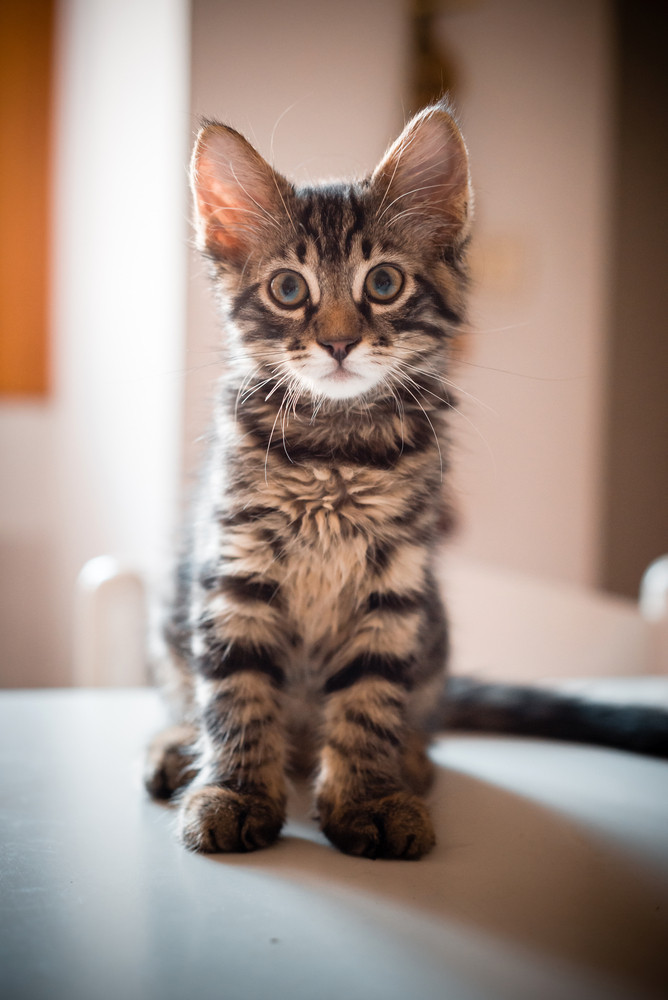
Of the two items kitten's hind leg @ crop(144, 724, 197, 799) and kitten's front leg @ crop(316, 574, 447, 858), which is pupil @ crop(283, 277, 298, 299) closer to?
kitten's front leg @ crop(316, 574, 447, 858)

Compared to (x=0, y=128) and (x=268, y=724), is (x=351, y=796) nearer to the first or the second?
(x=268, y=724)

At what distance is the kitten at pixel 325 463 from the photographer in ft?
2.95

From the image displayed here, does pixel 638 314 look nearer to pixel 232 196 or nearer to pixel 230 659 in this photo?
pixel 232 196

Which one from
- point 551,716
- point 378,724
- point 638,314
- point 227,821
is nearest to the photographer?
point 227,821

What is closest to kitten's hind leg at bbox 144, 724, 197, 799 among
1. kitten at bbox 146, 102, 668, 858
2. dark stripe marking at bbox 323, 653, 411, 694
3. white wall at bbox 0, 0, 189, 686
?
kitten at bbox 146, 102, 668, 858

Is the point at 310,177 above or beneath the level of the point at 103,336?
above

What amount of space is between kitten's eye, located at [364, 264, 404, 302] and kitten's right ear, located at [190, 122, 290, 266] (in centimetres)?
14

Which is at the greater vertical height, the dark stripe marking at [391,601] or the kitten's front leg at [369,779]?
the dark stripe marking at [391,601]

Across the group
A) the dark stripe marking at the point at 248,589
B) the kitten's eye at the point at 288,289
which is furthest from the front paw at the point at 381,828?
the kitten's eye at the point at 288,289

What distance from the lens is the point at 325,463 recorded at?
932mm

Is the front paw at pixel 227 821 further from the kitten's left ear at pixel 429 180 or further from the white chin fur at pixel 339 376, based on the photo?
the kitten's left ear at pixel 429 180

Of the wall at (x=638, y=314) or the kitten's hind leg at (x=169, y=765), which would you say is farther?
the wall at (x=638, y=314)

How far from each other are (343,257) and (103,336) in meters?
1.57

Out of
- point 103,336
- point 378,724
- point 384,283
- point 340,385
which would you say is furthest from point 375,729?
point 103,336
